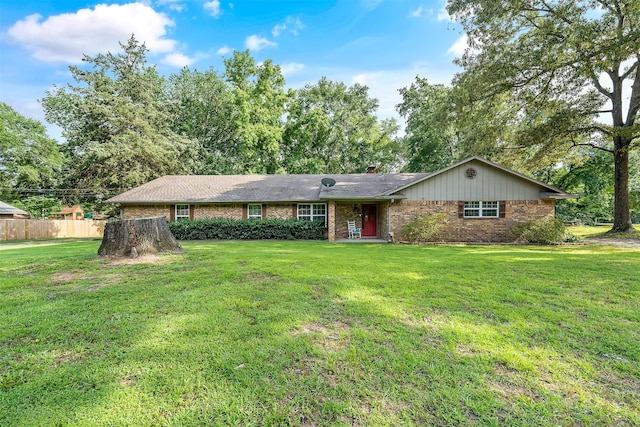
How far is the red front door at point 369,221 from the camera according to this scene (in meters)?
16.3

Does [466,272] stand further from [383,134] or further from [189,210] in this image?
[383,134]

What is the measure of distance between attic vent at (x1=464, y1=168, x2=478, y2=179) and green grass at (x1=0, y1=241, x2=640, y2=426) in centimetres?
876

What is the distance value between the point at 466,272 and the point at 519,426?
4808 millimetres

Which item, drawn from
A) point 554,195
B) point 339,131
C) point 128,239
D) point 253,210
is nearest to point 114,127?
point 253,210

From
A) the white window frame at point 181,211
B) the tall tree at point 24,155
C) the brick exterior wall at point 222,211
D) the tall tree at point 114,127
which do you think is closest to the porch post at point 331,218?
the brick exterior wall at point 222,211

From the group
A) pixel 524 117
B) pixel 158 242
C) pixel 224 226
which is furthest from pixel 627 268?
pixel 224 226

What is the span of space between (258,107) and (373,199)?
18.3 metres

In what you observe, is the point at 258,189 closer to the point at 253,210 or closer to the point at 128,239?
the point at 253,210

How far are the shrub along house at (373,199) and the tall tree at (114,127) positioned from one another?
4.41 metres

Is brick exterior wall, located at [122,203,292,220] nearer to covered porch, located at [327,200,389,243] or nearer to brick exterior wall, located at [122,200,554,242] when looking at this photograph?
covered porch, located at [327,200,389,243]

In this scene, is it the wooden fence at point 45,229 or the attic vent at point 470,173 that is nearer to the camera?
the attic vent at point 470,173

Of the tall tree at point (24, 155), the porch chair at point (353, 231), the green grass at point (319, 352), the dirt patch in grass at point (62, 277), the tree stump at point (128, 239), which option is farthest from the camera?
the tall tree at point (24, 155)

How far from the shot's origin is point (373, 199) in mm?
14086

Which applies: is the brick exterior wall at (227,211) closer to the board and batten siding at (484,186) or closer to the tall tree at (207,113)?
the board and batten siding at (484,186)
